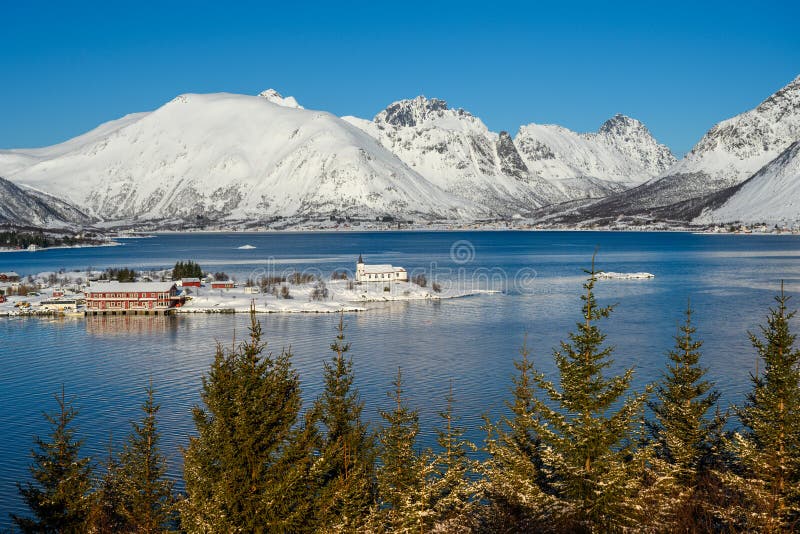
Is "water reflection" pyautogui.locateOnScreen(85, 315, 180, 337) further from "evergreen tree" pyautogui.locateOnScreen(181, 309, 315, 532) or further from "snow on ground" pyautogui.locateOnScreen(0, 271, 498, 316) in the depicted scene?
"evergreen tree" pyautogui.locateOnScreen(181, 309, 315, 532)

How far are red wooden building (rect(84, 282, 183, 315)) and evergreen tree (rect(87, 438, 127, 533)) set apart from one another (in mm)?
55484

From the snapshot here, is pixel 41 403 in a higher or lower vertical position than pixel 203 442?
lower

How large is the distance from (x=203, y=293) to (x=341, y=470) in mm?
66898

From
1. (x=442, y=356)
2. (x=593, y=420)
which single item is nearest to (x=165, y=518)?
(x=593, y=420)

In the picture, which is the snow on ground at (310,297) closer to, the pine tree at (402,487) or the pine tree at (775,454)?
the pine tree at (402,487)

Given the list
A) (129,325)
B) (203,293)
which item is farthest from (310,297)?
(129,325)

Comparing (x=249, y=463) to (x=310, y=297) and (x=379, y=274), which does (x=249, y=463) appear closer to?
(x=310, y=297)

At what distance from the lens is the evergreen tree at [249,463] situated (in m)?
16.2

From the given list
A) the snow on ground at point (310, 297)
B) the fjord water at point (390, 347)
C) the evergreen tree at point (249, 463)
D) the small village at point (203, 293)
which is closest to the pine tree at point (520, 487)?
the evergreen tree at point (249, 463)

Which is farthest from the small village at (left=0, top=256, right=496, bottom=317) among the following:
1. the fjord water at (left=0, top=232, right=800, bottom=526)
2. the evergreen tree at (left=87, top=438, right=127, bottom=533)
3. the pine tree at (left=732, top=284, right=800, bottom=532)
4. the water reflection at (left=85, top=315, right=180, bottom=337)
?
the pine tree at (left=732, top=284, right=800, bottom=532)

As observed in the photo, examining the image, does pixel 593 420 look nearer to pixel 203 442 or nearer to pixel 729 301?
pixel 203 442

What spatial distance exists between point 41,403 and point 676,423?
3155cm

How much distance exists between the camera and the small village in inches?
3041

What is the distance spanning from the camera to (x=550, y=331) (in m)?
61.0
